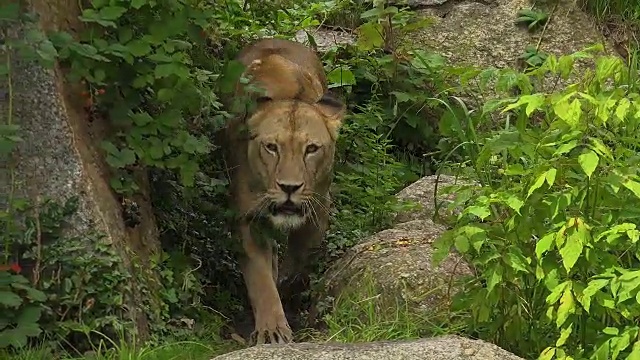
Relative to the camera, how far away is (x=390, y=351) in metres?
4.22

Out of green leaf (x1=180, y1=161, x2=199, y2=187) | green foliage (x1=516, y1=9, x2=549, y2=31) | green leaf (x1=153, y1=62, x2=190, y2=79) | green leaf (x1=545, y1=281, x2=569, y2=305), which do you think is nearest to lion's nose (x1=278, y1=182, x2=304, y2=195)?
green leaf (x1=180, y1=161, x2=199, y2=187)

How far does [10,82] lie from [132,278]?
1096mm

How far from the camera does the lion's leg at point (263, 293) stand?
598cm

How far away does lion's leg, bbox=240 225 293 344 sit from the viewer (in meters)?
5.98

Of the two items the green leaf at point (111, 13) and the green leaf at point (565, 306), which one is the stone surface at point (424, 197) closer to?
the green leaf at point (111, 13)

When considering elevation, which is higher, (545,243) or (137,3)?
(137,3)

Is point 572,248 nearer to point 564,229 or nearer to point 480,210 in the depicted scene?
point 564,229

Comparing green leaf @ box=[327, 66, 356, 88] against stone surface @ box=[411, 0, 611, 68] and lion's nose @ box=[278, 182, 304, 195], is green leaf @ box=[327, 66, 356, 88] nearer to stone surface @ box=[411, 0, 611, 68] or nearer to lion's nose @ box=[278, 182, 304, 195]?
stone surface @ box=[411, 0, 611, 68]

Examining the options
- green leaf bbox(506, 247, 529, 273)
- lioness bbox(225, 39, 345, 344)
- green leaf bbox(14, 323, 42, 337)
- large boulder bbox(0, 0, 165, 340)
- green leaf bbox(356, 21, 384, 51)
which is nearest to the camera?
green leaf bbox(506, 247, 529, 273)

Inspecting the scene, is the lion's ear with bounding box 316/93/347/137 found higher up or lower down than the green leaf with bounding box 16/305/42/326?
lower down

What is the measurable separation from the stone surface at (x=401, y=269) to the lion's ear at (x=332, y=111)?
2.39 ft

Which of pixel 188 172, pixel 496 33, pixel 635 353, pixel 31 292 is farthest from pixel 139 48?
pixel 496 33

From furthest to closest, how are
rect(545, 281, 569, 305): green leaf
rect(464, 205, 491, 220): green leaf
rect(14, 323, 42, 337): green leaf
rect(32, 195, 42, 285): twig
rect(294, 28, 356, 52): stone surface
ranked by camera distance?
1. rect(294, 28, 356, 52): stone surface
2. rect(32, 195, 42, 285): twig
3. rect(14, 323, 42, 337): green leaf
4. rect(464, 205, 491, 220): green leaf
5. rect(545, 281, 569, 305): green leaf

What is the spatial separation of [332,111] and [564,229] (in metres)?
3.04
